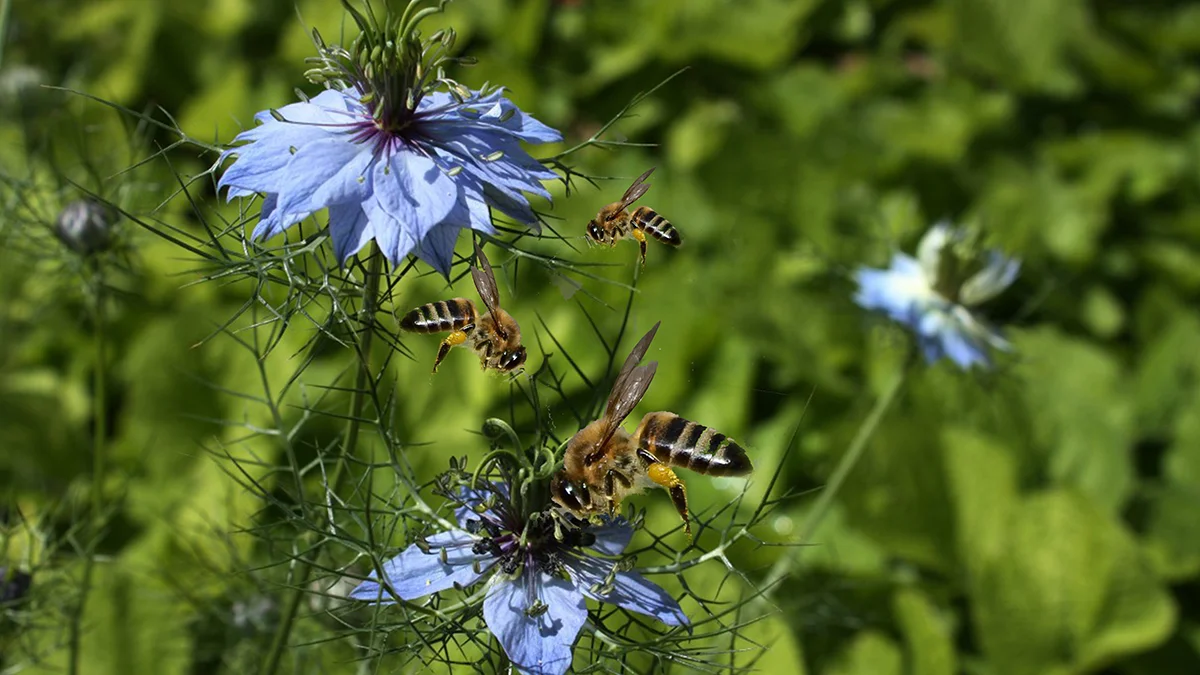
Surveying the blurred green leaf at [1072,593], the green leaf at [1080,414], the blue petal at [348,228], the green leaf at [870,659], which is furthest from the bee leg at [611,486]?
the green leaf at [1080,414]

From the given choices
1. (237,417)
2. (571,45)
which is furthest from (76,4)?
(237,417)

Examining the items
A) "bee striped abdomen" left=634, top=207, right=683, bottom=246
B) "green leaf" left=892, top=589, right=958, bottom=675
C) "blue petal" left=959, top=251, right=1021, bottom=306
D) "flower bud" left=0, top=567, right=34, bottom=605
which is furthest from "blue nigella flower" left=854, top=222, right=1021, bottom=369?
"flower bud" left=0, top=567, right=34, bottom=605

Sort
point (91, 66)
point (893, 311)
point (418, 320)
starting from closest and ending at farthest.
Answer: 1. point (418, 320)
2. point (893, 311)
3. point (91, 66)

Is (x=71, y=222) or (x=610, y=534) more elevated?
(x=71, y=222)

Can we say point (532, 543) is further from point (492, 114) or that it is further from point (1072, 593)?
point (1072, 593)

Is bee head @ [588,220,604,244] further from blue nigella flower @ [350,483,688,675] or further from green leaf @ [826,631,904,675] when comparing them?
green leaf @ [826,631,904,675]

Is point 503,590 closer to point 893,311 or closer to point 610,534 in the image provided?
point 610,534
